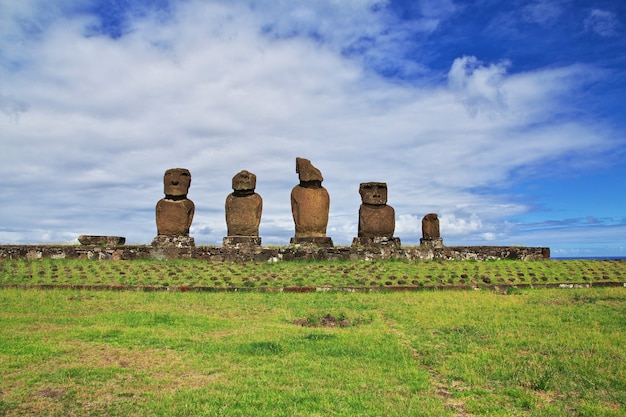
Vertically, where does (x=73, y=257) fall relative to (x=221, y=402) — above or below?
above

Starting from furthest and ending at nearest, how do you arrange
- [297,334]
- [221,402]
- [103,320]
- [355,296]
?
[355,296], [103,320], [297,334], [221,402]

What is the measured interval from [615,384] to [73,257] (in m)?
20.4

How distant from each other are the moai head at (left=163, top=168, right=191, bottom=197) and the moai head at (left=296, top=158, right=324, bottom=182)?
5.31 metres

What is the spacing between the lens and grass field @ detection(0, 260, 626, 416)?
17.0ft

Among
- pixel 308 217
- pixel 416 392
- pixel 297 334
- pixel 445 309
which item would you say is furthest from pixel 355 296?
pixel 308 217

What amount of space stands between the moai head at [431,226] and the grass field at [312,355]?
1197cm

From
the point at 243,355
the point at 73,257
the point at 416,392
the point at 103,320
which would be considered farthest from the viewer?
the point at 73,257

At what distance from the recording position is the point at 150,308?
1123 centimetres

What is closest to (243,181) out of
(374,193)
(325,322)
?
(374,193)

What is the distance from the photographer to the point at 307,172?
22969mm

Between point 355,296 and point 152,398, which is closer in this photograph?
point 152,398

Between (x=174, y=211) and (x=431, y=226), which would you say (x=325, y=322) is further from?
(x=431, y=226)

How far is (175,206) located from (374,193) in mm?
9143

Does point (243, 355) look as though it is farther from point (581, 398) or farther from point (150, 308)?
point (150, 308)
